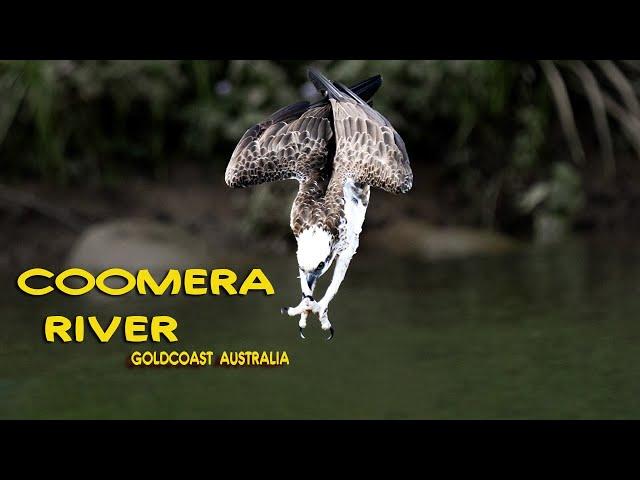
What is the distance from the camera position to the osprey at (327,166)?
3305 mm

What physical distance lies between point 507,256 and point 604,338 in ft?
8.38

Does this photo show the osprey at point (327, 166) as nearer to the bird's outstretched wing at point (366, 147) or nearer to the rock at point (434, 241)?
the bird's outstretched wing at point (366, 147)

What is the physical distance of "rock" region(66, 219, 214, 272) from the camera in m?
8.31

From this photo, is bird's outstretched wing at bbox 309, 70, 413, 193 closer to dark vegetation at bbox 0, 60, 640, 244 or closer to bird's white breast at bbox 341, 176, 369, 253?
bird's white breast at bbox 341, 176, 369, 253

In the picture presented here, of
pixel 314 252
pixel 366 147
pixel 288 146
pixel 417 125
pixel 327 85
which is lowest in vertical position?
pixel 314 252

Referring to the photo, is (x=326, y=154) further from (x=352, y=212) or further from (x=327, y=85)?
(x=352, y=212)

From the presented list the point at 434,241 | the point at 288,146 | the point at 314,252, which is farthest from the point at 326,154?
the point at 434,241

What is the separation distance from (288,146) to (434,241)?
16.7 ft

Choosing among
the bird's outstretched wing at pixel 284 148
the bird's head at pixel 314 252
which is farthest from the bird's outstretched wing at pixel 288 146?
the bird's head at pixel 314 252

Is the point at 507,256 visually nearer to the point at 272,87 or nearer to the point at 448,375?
the point at 272,87

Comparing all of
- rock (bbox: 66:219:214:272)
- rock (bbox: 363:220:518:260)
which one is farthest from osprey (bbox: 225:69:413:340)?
rock (bbox: 363:220:518:260)

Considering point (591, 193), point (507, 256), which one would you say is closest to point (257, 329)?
point (507, 256)

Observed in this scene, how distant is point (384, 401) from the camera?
4.86m

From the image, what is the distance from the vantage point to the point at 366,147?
3.63 m
